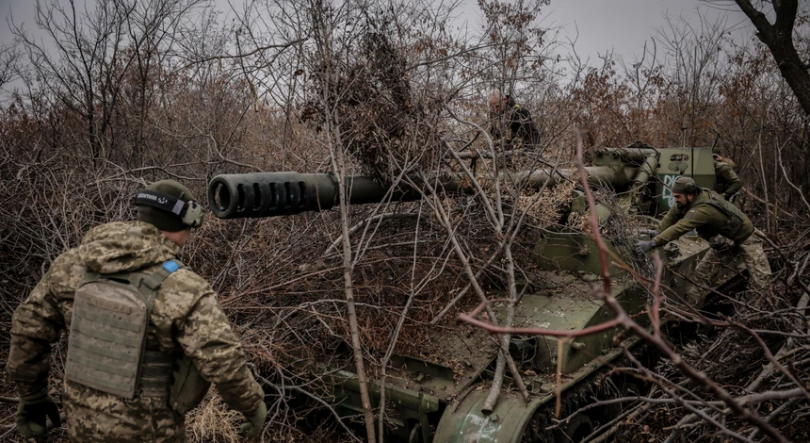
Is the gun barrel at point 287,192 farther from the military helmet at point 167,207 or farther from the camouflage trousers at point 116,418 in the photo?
the camouflage trousers at point 116,418

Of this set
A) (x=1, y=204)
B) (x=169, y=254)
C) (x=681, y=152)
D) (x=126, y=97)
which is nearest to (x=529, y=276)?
(x=169, y=254)

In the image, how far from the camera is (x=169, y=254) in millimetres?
2750

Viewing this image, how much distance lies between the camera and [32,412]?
Answer: 302cm

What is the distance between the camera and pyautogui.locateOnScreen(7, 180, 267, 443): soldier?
8.49 feet

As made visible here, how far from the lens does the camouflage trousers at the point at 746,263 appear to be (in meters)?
5.96

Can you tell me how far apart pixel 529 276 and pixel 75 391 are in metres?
3.51

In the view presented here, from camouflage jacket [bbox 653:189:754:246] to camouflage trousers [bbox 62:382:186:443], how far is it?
4.30 metres

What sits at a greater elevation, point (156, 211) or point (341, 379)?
point (156, 211)

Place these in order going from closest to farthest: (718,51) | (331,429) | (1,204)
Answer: (331,429)
(1,204)
(718,51)

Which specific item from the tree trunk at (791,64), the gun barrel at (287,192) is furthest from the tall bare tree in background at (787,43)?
the gun barrel at (287,192)

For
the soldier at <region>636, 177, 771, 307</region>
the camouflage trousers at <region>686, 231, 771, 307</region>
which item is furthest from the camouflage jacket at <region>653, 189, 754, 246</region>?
the camouflage trousers at <region>686, 231, 771, 307</region>

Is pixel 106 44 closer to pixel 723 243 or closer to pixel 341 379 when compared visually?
pixel 341 379

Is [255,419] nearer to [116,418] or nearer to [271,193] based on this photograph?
[116,418]

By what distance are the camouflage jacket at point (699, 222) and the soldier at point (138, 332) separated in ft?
13.4
